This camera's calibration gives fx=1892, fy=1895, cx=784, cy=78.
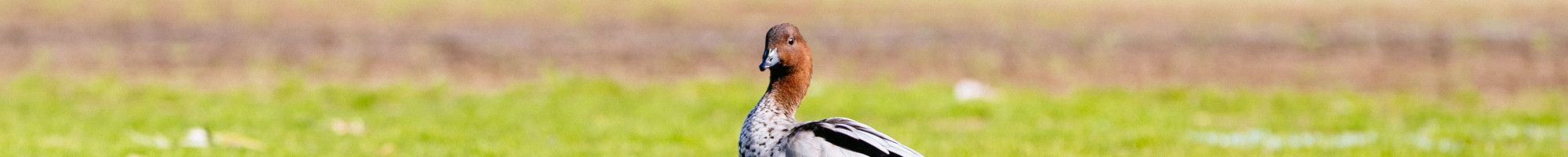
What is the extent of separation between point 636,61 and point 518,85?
253 cm

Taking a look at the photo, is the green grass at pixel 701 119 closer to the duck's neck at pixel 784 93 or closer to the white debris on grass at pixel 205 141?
the white debris on grass at pixel 205 141

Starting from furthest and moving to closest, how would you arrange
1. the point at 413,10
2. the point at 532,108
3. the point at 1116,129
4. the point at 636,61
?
1. the point at 413,10
2. the point at 636,61
3. the point at 532,108
4. the point at 1116,129

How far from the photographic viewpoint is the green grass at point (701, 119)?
952 centimetres

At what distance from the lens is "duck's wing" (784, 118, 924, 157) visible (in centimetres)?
538

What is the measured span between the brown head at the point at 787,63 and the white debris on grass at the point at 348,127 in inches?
173

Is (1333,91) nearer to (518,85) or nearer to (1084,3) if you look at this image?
(518,85)

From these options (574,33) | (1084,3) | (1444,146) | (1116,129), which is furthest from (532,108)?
(1084,3)

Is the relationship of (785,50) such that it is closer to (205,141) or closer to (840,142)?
(840,142)

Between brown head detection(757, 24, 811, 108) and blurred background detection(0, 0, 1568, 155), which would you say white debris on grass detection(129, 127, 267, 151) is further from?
brown head detection(757, 24, 811, 108)

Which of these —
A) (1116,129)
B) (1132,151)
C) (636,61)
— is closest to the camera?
(1132,151)

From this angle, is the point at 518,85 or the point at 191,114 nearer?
the point at 191,114

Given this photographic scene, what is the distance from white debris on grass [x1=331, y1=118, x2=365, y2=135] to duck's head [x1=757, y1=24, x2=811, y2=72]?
446 cm

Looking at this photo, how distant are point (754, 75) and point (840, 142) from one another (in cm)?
954

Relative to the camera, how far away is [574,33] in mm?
18688
